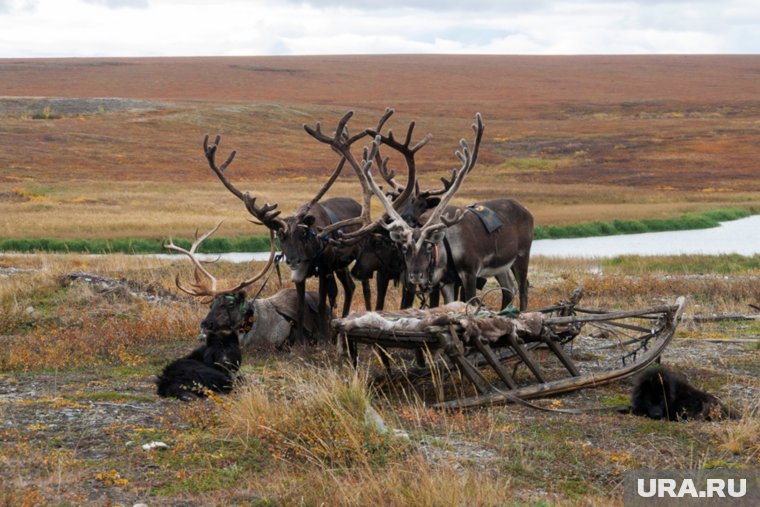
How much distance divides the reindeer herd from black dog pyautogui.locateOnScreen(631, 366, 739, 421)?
10.8 ft

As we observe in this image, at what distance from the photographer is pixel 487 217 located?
15258 mm

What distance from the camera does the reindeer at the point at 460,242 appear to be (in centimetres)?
1352

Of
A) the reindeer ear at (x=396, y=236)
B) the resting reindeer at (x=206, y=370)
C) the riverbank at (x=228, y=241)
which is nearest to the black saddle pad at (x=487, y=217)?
the reindeer ear at (x=396, y=236)

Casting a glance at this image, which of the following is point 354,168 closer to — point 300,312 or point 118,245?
point 300,312

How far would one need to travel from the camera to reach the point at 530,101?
119 metres

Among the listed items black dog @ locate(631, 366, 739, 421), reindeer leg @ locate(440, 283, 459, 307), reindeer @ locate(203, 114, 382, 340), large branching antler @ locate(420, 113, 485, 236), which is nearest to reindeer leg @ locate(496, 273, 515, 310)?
reindeer leg @ locate(440, 283, 459, 307)

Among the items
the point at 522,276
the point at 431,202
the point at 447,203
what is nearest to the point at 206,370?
the point at 447,203

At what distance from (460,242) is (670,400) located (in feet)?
14.1

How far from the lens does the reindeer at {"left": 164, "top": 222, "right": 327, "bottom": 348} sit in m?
13.5

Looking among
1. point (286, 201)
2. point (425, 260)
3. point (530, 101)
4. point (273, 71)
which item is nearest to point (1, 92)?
point (273, 71)

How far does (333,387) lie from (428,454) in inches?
47.0

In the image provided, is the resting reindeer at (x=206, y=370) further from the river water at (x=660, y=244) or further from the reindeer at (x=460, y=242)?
the river water at (x=660, y=244)

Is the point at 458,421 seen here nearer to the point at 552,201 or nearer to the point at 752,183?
the point at 552,201

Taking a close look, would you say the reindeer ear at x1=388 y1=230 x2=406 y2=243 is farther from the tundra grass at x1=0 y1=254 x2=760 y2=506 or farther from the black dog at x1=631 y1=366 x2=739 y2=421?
the black dog at x1=631 y1=366 x2=739 y2=421
